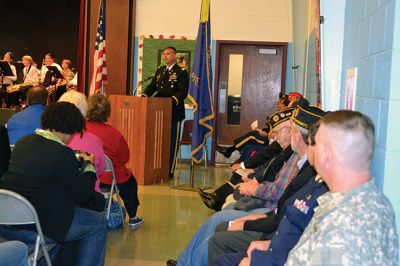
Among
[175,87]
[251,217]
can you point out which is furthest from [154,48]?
[251,217]

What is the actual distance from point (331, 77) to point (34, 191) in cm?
180

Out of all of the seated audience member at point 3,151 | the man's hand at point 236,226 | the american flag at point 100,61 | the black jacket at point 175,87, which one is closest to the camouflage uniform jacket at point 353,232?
the man's hand at point 236,226

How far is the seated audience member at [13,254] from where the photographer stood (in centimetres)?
220

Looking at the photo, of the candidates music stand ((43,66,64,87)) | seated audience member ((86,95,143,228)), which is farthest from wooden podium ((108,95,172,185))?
music stand ((43,66,64,87))

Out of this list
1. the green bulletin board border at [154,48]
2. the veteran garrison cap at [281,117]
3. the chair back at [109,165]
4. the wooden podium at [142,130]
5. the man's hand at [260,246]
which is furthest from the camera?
the green bulletin board border at [154,48]

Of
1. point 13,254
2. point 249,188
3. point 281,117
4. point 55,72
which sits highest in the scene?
point 55,72

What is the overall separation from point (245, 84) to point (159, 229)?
15.7 ft

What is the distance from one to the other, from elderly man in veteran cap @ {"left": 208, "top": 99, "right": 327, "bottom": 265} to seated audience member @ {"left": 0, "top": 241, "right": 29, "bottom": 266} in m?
0.87

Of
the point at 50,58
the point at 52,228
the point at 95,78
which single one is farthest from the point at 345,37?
the point at 50,58

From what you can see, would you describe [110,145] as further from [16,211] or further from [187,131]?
[187,131]

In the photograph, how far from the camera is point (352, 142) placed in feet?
5.12

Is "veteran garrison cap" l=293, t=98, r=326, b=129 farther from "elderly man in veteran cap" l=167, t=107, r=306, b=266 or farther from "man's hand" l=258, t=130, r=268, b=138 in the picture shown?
"man's hand" l=258, t=130, r=268, b=138

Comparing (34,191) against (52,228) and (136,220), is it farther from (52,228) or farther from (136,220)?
(136,220)

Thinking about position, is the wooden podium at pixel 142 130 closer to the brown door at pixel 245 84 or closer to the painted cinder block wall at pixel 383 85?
the brown door at pixel 245 84
